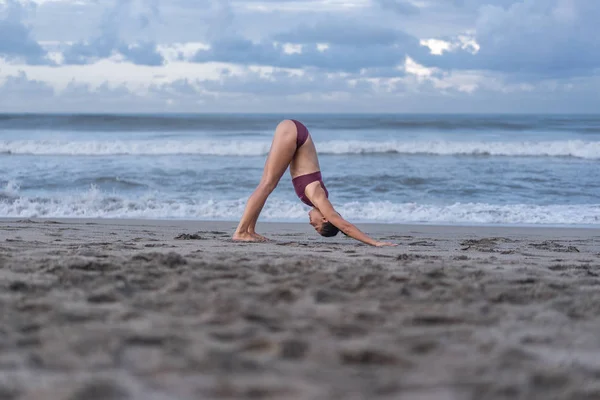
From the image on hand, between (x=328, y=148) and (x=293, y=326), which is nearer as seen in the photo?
(x=293, y=326)

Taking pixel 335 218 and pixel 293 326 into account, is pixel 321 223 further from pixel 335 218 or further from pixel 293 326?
pixel 293 326

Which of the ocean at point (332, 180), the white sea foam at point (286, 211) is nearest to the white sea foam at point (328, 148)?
the ocean at point (332, 180)

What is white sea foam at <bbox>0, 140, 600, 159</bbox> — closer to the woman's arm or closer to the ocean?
the ocean

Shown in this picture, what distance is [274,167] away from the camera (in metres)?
6.10

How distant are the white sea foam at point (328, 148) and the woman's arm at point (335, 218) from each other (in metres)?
15.0

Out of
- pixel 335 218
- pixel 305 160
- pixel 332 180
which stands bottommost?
pixel 335 218

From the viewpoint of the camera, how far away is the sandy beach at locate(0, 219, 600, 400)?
7.12ft

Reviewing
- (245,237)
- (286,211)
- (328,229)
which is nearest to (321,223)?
(328,229)

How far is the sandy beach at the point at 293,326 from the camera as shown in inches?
85.4

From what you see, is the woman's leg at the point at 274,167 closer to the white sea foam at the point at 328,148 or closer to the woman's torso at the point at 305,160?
the woman's torso at the point at 305,160

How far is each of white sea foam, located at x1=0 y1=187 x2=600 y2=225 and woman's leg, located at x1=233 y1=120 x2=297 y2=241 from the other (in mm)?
3255

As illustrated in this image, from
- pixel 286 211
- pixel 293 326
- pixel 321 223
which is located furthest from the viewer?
pixel 286 211

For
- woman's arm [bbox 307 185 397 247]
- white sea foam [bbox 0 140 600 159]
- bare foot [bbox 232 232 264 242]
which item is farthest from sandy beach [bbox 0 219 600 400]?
white sea foam [bbox 0 140 600 159]

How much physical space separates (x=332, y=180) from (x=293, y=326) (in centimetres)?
1100
